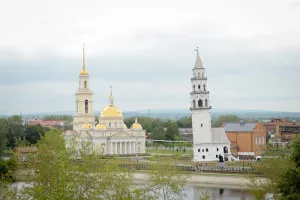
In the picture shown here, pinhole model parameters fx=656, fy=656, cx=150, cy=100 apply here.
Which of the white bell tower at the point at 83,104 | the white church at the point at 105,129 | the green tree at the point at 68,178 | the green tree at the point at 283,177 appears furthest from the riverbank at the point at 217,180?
the white bell tower at the point at 83,104

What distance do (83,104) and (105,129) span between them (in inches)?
338

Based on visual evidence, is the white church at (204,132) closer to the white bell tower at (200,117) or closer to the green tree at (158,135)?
the white bell tower at (200,117)

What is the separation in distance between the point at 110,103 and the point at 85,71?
6946 millimetres

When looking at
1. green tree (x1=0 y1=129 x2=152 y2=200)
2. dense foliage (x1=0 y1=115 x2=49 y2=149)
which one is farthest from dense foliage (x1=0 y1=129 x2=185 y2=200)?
dense foliage (x1=0 y1=115 x2=49 y2=149)

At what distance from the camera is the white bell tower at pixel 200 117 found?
Result: 76.3 meters

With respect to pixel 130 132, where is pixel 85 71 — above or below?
above

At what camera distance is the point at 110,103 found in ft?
334

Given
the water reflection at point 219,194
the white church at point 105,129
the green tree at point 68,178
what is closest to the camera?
the green tree at point 68,178

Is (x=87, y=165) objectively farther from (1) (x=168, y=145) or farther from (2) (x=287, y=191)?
(1) (x=168, y=145)

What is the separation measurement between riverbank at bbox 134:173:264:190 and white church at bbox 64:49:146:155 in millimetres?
29753

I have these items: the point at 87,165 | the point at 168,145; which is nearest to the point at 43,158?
the point at 87,165

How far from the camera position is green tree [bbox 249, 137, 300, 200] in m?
35.6

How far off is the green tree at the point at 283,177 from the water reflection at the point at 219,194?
6533mm

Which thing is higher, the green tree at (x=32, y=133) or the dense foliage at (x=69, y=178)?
the green tree at (x=32, y=133)
